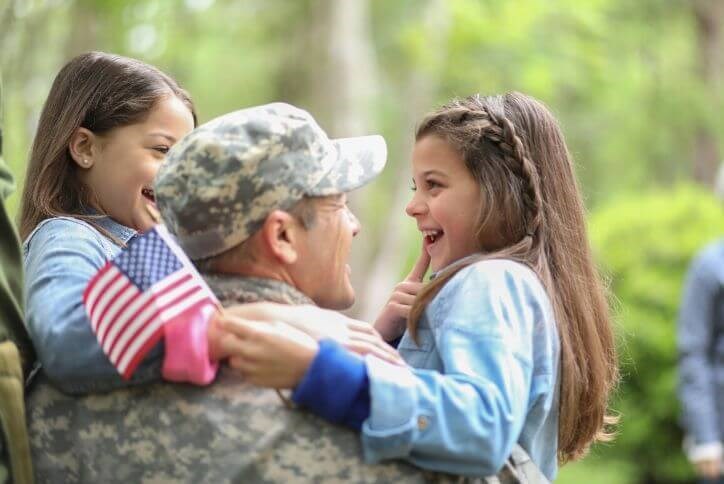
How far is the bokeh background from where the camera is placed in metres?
9.21

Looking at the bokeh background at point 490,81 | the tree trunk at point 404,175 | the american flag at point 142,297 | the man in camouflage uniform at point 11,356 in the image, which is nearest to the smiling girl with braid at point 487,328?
the american flag at point 142,297

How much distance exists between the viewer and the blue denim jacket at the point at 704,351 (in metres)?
6.97

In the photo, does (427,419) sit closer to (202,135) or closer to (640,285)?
(202,135)

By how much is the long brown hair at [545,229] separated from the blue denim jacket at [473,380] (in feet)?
0.24

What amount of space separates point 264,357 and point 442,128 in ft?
3.27

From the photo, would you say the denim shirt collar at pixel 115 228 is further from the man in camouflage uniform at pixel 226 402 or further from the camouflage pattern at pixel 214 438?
the camouflage pattern at pixel 214 438

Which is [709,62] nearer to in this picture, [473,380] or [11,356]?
[473,380]

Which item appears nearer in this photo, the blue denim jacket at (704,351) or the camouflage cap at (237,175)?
the camouflage cap at (237,175)

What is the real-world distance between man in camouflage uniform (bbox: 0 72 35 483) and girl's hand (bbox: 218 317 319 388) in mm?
519

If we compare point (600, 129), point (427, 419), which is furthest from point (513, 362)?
point (600, 129)

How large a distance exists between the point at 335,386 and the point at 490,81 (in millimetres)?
11958

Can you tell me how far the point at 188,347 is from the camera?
2408 millimetres

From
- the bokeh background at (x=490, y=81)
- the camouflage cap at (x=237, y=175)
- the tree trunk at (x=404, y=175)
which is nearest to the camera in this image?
the camouflage cap at (x=237, y=175)

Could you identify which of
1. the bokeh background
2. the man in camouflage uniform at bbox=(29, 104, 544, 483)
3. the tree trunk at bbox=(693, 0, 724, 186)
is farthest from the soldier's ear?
the tree trunk at bbox=(693, 0, 724, 186)
